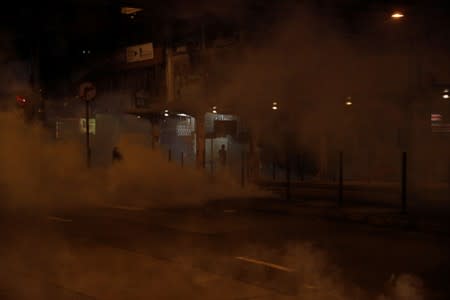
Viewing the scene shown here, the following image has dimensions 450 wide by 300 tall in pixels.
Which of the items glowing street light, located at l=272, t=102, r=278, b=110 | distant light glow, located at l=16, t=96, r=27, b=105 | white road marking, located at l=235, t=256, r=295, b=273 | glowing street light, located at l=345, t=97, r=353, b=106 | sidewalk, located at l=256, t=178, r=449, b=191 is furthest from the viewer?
distant light glow, located at l=16, t=96, r=27, b=105

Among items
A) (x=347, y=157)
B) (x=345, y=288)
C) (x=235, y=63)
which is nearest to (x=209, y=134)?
(x=347, y=157)

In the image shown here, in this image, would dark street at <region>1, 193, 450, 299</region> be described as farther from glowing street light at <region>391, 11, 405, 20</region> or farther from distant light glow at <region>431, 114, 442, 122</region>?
distant light glow at <region>431, 114, 442, 122</region>

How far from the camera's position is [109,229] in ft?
20.4

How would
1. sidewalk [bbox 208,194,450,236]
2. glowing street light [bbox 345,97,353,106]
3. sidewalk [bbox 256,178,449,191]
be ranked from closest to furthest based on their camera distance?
sidewalk [bbox 208,194,450,236] → glowing street light [bbox 345,97,353,106] → sidewalk [bbox 256,178,449,191]

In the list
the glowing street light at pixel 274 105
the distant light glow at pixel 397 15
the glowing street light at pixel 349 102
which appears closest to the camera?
the distant light glow at pixel 397 15

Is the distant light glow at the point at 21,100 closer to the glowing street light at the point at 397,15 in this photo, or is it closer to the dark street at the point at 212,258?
the dark street at the point at 212,258

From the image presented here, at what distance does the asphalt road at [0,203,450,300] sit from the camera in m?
3.71

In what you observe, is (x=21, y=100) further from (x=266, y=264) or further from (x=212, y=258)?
(x=266, y=264)

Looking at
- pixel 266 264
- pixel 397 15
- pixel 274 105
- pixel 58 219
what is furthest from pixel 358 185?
pixel 266 264

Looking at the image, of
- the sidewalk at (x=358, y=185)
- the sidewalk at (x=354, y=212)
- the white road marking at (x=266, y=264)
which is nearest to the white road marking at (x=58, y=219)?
the sidewalk at (x=354, y=212)

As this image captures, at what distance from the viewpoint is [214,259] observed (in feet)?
15.2

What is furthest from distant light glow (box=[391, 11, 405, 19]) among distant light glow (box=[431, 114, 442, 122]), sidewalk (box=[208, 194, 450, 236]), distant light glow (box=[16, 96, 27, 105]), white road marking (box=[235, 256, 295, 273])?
distant light glow (box=[16, 96, 27, 105])

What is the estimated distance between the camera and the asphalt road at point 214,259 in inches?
146

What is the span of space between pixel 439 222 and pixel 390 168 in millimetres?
5239
